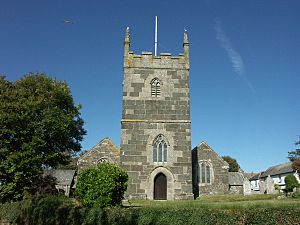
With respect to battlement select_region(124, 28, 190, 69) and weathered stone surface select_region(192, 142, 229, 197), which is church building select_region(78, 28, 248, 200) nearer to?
battlement select_region(124, 28, 190, 69)

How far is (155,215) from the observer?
11.5 metres

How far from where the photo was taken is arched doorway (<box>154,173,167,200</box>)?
2580 cm

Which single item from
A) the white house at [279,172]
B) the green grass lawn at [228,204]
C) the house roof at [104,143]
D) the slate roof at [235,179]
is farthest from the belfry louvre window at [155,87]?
the white house at [279,172]

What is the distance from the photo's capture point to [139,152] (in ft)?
86.0

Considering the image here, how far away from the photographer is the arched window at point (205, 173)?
1334 inches

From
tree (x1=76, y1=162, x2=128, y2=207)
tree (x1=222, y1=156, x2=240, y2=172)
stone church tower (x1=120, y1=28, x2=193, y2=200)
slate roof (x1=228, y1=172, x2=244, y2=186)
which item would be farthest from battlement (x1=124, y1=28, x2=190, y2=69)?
tree (x1=222, y1=156, x2=240, y2=172)

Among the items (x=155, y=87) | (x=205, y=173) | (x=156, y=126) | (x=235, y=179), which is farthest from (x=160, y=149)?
(x=235, y=179)

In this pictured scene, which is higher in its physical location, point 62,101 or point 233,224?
point 62,101

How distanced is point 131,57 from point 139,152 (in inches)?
354

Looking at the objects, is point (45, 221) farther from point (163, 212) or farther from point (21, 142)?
point (21, 142)

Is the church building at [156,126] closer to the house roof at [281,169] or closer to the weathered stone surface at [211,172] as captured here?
the weathered stone surface at [211,172]

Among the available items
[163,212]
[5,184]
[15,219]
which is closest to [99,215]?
[163,212]

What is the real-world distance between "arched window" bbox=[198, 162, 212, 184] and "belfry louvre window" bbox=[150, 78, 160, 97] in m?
11.5

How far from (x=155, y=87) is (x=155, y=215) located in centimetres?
1756
